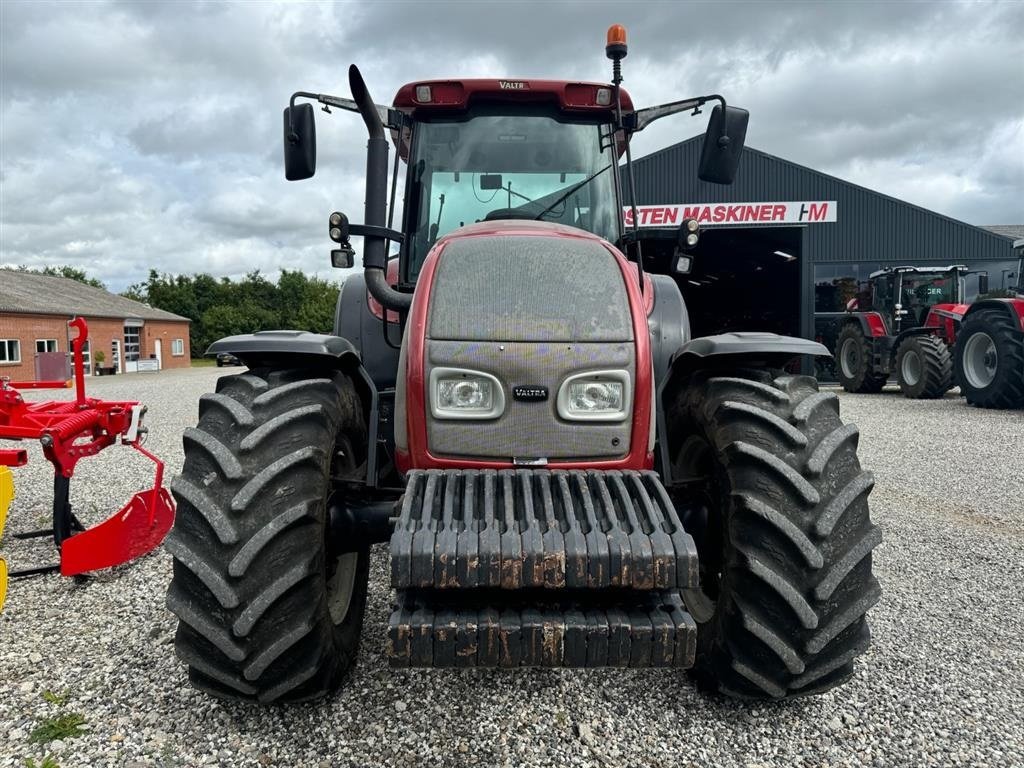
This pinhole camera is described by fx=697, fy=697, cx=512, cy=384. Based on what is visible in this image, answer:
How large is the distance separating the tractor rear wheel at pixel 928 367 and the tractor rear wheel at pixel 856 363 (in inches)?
39.5

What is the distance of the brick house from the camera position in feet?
92.4

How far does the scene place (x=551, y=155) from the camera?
3.45 metres

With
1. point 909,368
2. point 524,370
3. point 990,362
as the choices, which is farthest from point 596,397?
point 909,368

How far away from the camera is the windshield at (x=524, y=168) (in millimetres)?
3443

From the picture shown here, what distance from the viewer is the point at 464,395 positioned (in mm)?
2291

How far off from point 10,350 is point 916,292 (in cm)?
3169

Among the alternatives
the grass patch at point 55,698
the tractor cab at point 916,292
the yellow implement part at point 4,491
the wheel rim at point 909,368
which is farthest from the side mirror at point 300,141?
the tractor cab at point 916,292

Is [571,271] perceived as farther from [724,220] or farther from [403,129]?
[724,220]

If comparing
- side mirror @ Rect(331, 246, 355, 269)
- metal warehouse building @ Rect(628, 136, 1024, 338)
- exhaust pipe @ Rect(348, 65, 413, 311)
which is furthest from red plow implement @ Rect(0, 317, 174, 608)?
metal warehouse building @ Rect(628, 136, 1024, 338)

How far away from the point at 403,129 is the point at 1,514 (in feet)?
8.75

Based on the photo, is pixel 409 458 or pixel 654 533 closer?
pixel 654 533

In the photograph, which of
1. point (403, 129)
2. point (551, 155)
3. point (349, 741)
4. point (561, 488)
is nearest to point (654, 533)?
point (561, 488)

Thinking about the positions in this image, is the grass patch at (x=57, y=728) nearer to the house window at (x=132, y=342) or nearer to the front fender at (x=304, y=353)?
the front fender at (x=304, y=353)

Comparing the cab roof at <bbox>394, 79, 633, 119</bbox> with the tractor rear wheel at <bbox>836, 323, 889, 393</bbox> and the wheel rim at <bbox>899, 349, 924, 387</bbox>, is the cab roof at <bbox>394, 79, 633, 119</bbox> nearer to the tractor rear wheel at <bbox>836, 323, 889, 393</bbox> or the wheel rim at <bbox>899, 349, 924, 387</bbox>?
the wheel rim at <bbox>899, 349, 924, 387</bbox>
